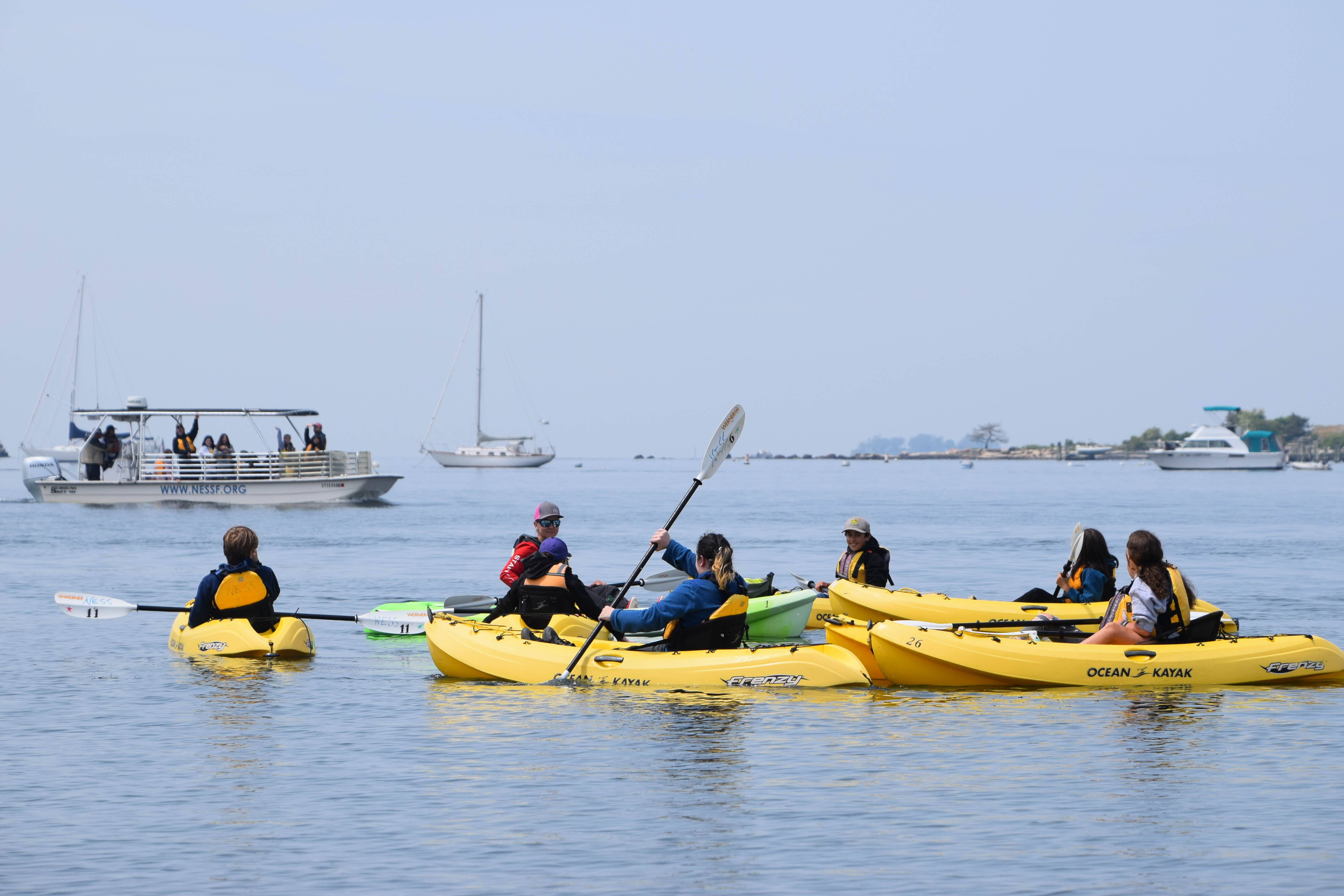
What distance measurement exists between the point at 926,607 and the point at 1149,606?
4.72 meters

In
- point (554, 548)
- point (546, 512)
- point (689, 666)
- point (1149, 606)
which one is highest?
point (546, 512)

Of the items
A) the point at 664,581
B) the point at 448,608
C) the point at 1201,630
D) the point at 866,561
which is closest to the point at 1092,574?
the point at 1201,630

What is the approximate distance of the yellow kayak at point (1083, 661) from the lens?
12328 millimetres

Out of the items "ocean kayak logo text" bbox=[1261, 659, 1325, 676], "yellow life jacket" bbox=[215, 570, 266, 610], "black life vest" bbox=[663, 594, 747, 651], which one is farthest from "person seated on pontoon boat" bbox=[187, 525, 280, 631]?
"ocean kayak logo text" bbox=[1261, 659, 1325, 676]

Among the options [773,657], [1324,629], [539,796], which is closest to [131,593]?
[773,657]

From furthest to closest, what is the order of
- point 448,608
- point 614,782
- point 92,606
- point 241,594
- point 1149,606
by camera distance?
point 92,606 → point 448,608 → point 241,594 → point 1149,606 → point 614,782

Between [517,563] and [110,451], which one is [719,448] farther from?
[110,451]

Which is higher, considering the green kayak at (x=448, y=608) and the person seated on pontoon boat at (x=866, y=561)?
the person seated on pontoon boat at (x=866, y=561)

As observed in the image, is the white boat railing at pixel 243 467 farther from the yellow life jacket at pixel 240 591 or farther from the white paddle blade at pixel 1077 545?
the white paddle blade at pixel 1077 545

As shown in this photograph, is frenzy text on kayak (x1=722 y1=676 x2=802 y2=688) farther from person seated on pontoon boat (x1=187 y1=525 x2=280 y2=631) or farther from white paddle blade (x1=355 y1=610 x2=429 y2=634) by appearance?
white paddle blade (x1=355 y1=610 x2=429 y2=634)

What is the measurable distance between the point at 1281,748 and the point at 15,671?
12.5 metres

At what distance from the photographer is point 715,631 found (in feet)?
40.4

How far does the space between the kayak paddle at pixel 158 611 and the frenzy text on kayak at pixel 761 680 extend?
5553 mm

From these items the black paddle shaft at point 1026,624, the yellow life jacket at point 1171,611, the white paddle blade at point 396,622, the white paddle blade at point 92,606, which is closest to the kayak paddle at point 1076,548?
the black paddle shaft at point 1026,624
